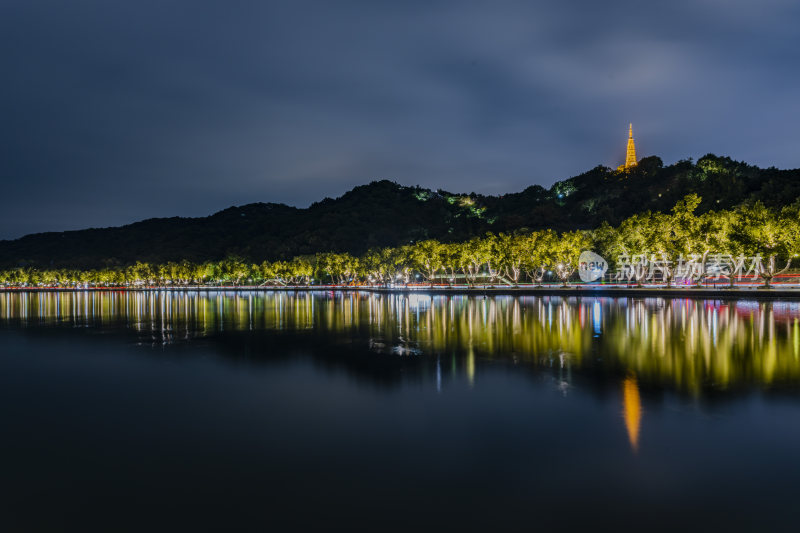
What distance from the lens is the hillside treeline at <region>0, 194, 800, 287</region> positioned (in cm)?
3991

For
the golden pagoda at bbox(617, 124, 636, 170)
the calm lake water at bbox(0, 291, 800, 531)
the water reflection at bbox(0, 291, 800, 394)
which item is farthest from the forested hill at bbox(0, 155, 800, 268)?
the calm lake water at bbox(0, 291, 800, 531)

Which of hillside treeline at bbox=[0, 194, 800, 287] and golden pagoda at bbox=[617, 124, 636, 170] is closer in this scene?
hillside treeline at bbox=[0, 194, 800, 287]

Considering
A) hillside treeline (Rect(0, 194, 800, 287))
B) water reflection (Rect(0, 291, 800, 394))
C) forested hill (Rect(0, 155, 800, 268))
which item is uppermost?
forested hill (Rect(0, 155, 800, 268))

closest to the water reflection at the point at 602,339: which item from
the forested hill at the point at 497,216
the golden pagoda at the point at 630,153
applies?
the forested hill at the point at 497,216

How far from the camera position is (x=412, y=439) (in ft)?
23.8

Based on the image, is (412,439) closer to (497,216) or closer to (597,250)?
(597,250)

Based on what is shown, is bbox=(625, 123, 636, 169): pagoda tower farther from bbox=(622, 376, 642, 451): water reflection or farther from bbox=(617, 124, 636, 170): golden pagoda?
bbox=(622, 376, 642, 451): water reflection

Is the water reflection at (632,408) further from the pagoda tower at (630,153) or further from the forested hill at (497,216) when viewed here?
the pagoda tower at (630,153)

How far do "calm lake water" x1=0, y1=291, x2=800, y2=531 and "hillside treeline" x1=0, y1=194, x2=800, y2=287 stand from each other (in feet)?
99.4

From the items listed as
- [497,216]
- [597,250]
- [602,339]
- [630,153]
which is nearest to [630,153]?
[630,153]

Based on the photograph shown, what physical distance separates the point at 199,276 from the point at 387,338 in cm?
11968

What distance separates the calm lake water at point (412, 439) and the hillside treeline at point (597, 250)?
99.4ft

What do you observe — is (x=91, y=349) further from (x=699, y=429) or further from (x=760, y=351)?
(x=760, y=351)

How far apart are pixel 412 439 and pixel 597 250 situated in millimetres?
71098
